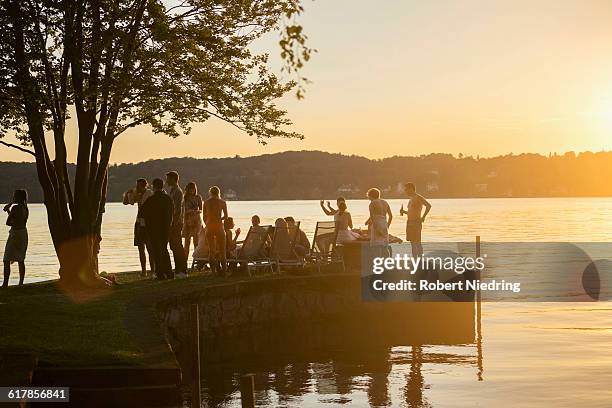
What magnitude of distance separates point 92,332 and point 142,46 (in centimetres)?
819

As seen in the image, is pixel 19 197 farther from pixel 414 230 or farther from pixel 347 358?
pixel 414 230

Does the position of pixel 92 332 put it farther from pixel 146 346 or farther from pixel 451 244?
pixel 451 244

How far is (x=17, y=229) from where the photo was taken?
22.8 m

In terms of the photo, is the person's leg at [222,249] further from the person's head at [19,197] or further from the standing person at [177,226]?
the person's head at [19,197]

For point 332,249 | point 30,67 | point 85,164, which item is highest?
point 30,67

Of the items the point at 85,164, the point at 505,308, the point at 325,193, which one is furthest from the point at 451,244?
the point at 325,193

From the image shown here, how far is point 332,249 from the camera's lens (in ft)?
85.5

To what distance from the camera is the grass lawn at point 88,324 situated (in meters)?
13.1

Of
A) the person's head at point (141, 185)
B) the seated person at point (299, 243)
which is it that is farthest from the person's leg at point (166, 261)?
the seated person at point (299, 243)

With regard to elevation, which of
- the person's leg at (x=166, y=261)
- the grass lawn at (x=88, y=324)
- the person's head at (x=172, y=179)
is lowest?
the grass lawn at (x=88, y=324)

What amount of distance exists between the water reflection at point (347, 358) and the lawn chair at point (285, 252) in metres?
1.82

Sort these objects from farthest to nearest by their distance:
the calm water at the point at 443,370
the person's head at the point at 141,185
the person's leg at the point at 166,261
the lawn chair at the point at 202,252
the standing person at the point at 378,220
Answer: the lawn chair at the point at 202,252 → the standing person at the point at 378,220 → the person's head at the point at 141,185 → the person's leg at the point at 166,261 → the calm water at the point at 443,370

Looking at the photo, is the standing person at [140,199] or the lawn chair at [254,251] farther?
the lawn chair at [254,251]

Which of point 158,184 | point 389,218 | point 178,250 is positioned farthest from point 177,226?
point 389,218
